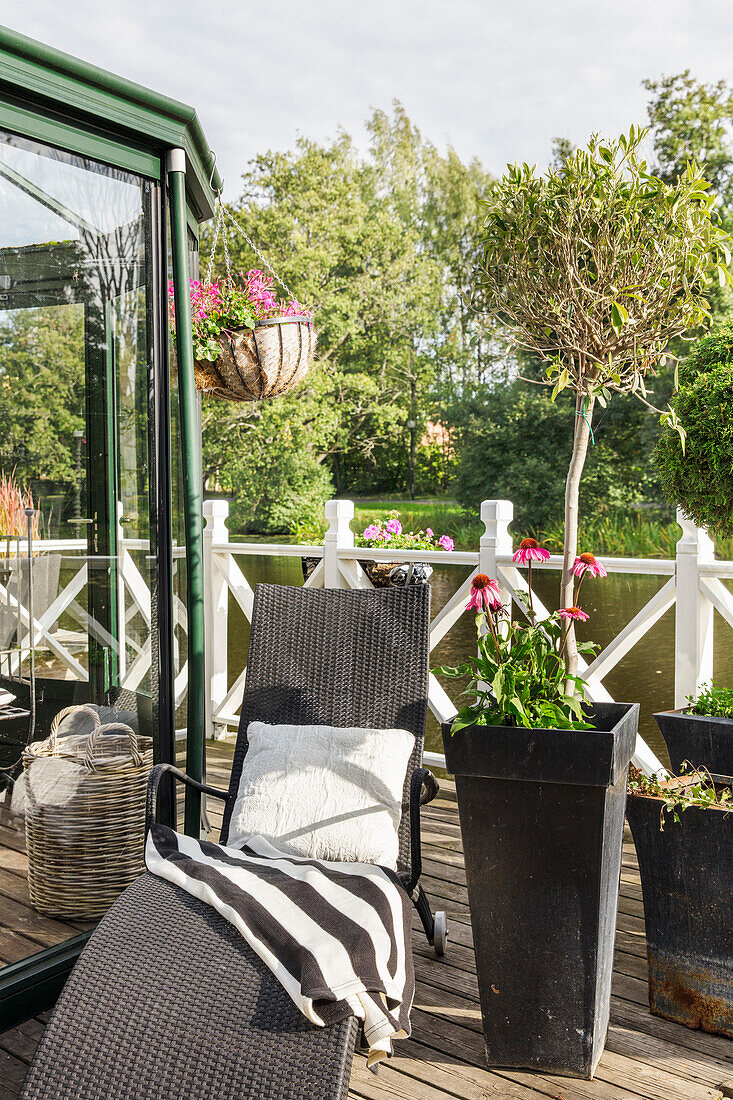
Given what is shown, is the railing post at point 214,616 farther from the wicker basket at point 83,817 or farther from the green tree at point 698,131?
the green tree at point 698,131

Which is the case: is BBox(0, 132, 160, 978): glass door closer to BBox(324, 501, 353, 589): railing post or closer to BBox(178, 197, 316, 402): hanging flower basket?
BBox(178, 197, 316, 402): hanging flower basket

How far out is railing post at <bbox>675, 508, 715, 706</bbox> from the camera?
3117 mm

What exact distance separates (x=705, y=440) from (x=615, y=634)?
953cm

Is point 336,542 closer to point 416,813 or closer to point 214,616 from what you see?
point 214,616

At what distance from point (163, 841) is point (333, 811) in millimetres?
415

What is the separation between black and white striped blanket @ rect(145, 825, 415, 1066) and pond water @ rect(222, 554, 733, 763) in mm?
4478

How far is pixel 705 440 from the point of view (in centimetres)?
252

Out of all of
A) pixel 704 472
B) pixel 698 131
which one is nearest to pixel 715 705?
pixel 704 472

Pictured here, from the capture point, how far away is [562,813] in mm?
1756

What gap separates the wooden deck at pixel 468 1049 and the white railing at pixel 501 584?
85 cm

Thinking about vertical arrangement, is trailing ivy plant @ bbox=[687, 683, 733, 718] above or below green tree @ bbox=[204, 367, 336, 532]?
below

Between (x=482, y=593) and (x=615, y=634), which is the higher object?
(x=482, y=593)

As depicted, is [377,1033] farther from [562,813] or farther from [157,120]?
[157,120]

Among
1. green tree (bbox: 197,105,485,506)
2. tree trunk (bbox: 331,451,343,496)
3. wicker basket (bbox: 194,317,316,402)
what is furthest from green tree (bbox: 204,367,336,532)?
wicker basket (bbox: 194,317,316,402)
